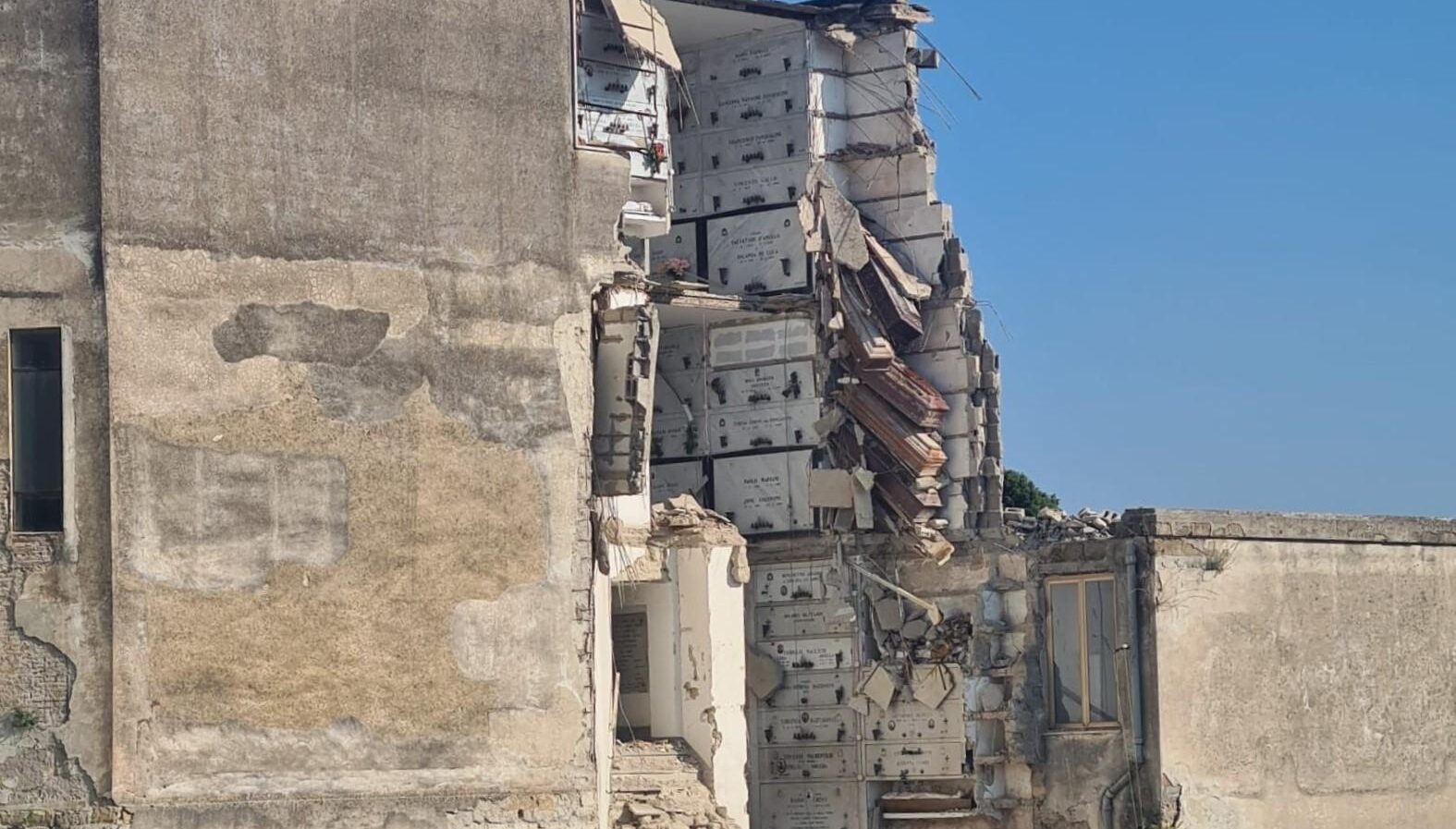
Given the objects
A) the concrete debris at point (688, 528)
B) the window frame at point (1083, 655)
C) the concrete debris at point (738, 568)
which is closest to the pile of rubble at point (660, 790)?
the concrete debris at point (738, 568)

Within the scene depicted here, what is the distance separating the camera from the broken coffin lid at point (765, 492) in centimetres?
3100

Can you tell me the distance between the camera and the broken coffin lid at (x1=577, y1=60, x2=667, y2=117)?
28.5m

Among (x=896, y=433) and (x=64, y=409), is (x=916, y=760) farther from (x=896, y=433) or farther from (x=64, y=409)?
(x=64, y=409)

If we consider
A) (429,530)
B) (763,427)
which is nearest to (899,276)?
(763,427)

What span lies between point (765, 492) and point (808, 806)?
3.85 m

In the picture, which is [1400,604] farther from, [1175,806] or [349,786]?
[349,786]

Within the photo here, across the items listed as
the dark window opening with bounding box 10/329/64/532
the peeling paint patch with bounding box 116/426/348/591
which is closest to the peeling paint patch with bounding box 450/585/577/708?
the peeling paint patch with bounding box 116/426/348/591

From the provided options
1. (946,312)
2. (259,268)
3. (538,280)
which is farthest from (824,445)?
(259,268)

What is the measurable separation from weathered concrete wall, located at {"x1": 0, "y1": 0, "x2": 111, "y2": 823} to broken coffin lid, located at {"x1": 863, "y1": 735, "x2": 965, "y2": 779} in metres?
11.6

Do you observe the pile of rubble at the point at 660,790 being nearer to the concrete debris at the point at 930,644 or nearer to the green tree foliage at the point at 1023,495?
the concrete debris at the point at 930,644

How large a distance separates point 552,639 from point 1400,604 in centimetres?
1080

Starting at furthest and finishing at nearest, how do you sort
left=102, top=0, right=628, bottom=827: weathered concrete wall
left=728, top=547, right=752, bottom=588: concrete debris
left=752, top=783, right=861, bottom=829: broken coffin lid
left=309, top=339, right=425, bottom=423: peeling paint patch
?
left=752, top=783, right=861, bottom=829: broken coffin lid → left=728, top=547, right=752, bottom=588: concrete debris → left=309, top=339, right=425, bottom=423: peeling paint patch → left=102, top=0, right=628, bottom=827: weathered concrete wall

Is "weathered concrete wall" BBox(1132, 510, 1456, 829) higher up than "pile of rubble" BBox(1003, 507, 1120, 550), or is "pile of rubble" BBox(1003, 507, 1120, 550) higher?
"pile of rubble" BBox(1003, 507, 1120, 550)

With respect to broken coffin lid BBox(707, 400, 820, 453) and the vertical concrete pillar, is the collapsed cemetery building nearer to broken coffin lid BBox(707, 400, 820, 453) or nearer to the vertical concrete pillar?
the vertical concrete pillar
